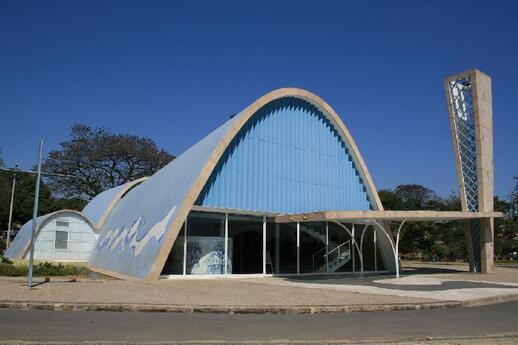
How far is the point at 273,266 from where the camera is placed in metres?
25.0

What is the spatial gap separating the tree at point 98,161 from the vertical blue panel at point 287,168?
41.5 meters

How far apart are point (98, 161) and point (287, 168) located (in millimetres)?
43682

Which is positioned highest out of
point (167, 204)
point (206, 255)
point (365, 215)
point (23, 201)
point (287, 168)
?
point (287, 168)

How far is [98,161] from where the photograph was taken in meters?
64.0

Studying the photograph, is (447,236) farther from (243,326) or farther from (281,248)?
(243,326)

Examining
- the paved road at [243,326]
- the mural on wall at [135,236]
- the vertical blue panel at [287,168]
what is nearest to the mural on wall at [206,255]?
the mural on wall at [135,236]

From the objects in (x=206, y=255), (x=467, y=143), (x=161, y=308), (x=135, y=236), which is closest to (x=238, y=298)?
(x=161, y=308)

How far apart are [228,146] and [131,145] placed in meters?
43.5

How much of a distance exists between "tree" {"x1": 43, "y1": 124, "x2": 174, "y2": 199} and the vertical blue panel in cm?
4146

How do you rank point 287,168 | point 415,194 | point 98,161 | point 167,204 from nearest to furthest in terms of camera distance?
point 167,204 < point 287,168 < point 98,161 < point 415,194

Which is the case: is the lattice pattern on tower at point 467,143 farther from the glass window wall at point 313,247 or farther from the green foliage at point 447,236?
the green foliage at point 447,236

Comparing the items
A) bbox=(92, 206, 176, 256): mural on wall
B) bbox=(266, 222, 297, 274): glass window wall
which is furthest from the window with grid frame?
bbox=(266, 222, 297, 274): glass window wall

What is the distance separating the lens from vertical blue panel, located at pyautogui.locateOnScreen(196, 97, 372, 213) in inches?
947

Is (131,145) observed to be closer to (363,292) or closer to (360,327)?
(363,292)
